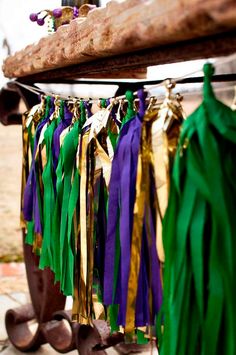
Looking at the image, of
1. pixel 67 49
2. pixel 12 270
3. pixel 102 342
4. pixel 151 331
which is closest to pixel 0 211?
pixel 12 270

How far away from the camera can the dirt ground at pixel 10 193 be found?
3.41 m

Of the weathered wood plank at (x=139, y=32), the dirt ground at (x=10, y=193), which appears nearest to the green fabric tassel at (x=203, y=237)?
the weathered wood plank at (x=139, y=32)

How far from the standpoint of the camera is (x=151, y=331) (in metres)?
0.74

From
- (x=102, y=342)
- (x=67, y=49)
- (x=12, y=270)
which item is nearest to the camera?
(x=67, y=49)

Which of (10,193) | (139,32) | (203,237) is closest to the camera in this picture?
(203,237)

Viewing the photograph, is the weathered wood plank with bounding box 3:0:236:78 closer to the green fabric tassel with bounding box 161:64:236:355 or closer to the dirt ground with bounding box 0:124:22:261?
the green fabric tassel with bounding box 161:64:236:355

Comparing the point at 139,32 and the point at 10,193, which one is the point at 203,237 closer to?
the point at 139,32

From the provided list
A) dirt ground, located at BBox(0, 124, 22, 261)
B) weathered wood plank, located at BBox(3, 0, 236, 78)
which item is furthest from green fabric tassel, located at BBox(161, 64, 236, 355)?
dirt ground, located at BBox(0, 124, 22, 261)

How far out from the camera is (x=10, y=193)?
4.65 meters

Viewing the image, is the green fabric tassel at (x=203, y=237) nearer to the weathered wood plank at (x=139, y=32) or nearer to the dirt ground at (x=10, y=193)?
the weathered wood plank at (x=139, y=32)

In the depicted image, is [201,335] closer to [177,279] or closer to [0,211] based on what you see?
[177,279]

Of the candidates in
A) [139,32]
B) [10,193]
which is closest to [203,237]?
[139,32]

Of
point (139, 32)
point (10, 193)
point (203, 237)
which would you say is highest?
point (139, 32)

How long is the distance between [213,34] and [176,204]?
211mm
